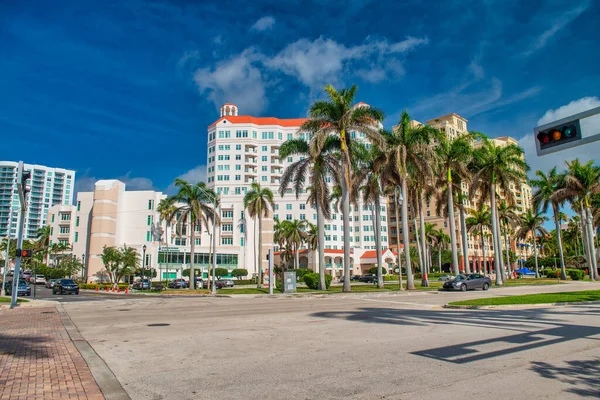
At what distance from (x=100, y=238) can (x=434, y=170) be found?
68.9 m

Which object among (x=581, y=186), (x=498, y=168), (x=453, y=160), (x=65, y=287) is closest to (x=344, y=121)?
(x=453, y=160)

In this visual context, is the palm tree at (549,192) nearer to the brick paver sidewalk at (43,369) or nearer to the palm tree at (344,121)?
the palm tree at (344,121)

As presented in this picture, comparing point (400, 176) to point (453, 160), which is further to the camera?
point (453, 160)

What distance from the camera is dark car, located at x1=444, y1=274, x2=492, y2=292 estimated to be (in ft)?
115

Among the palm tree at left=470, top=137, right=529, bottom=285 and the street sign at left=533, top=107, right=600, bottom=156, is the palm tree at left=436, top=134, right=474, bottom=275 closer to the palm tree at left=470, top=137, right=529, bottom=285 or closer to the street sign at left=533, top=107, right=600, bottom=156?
the palm tree at left=470, top=137, right=529, bottom=285

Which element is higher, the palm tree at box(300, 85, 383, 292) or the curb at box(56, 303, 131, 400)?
the palm tree at box(300, 85, 383, 292)

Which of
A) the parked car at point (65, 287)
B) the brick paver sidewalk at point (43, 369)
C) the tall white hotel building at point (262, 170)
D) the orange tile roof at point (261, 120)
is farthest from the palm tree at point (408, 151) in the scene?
the orange tile roof at point (261, 120)

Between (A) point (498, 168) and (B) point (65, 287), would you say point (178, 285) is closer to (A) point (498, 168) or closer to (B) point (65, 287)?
(B) point (65, 287)

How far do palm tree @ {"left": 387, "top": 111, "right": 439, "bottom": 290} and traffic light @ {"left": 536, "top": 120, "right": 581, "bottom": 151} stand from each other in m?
26.2

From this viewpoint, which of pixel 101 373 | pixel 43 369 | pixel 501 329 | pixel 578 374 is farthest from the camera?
pixel 501 329

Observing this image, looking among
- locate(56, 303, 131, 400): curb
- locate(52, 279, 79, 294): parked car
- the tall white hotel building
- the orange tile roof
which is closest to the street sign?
locate(56, 303, 131, 400): curb

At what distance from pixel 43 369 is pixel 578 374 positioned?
922 cm

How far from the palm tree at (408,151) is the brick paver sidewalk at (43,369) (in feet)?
100

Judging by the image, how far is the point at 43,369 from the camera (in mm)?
7773
